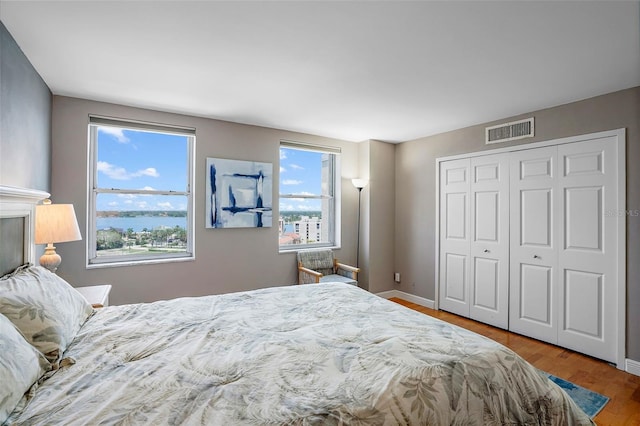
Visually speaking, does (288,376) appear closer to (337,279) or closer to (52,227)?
(52,227)

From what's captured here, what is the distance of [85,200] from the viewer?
3008mm

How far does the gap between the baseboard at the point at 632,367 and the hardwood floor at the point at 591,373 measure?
44 mm

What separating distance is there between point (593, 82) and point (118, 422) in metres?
3.75

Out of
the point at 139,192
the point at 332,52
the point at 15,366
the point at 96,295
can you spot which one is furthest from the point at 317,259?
the point at 15,366

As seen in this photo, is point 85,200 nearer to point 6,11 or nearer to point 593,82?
point 6,11

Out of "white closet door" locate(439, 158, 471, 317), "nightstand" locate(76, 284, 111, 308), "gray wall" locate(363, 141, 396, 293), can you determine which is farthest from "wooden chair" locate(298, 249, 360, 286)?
"nightstand" locate(76, 284, 111, 308)

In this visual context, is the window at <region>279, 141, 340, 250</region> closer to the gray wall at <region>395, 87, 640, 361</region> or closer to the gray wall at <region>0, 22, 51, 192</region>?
the gray wall at <region>395, 87, 640, 361</region>

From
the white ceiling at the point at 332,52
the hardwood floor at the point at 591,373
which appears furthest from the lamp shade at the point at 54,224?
the hardwood floor at the point at 591,373

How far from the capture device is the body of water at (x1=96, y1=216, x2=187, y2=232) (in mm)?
3215

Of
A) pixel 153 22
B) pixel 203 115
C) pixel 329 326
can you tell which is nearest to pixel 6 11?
pixel 153 22

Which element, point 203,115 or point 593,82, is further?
point 203,115

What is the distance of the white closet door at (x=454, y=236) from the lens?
3949mm

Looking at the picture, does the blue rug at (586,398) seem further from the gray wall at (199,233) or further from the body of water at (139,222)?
the body of water at (139,222)

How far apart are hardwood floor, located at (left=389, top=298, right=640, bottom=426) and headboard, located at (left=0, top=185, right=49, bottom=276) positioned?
151 inches
